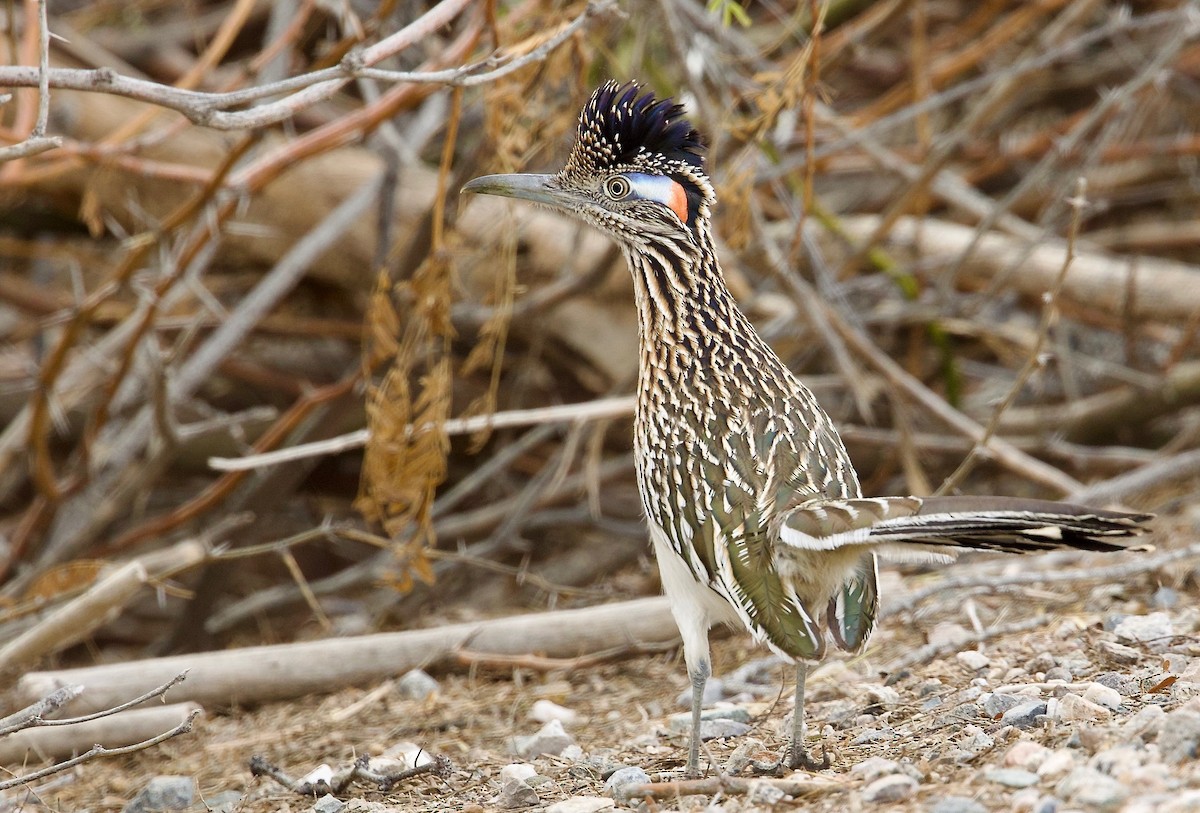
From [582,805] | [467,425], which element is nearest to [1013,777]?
[582,805]

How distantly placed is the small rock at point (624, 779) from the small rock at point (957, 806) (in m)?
0.93

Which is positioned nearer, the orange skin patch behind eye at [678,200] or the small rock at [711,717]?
the orange skin patch behind eye at [678,200]

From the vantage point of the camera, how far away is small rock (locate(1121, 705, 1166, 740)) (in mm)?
2949

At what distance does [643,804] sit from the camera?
333 centimetres

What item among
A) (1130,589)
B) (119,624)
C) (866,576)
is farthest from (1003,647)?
(119,624)

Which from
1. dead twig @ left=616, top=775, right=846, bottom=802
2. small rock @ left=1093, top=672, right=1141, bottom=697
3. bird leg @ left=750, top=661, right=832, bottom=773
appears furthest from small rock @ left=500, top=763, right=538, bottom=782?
small rock @ left=1093, top=672, right=1141, bottom=697

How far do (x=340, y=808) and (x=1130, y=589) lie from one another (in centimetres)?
291

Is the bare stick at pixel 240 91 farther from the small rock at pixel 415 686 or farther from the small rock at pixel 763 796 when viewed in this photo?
the small rock at pixel 415 686

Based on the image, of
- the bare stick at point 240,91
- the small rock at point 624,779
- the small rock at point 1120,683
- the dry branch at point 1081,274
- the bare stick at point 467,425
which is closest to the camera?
the bare stick at point 240,91

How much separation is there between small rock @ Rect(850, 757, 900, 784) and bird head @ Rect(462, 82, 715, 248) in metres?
1.55

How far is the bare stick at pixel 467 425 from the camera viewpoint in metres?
4.80

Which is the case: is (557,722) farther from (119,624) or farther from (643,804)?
(119,624)

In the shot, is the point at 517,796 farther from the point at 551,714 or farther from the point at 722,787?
the point at 551,714

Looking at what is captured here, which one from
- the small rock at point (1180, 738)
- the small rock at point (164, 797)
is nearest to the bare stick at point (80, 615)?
the small rock at point (164, 797)
